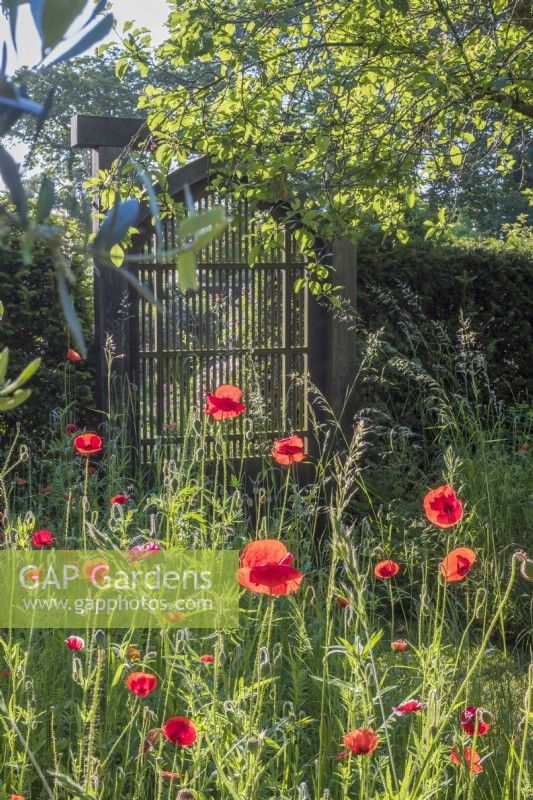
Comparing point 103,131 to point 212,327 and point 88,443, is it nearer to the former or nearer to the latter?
point 212,327

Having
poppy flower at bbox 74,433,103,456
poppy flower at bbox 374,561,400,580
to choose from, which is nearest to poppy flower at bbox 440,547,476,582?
poppy flower at bbox 374,561,400,580

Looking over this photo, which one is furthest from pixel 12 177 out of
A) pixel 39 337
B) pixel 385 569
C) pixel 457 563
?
pixel 39 337

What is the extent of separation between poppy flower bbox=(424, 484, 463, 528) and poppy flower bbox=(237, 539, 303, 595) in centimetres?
38

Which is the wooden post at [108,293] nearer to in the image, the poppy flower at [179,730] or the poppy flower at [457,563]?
the poppy flower at [457,563]

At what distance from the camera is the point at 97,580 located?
Result: 2047 mm

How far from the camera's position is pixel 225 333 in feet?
17.7

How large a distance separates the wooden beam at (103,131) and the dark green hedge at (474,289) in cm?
168

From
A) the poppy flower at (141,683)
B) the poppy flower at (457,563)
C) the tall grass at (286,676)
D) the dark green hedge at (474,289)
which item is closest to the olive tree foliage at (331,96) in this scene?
the tall grass at (286,676)

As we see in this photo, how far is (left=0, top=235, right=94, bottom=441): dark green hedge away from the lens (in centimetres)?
476

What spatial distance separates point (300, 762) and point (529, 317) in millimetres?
5077

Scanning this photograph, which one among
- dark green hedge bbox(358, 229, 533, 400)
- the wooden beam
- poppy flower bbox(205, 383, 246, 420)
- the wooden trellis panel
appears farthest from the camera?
dark green hedge bbox(358, 229, 533, 400)

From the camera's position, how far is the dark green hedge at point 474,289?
5.91 meters

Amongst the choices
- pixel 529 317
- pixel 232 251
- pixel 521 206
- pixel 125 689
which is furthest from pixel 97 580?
pixel 521 206

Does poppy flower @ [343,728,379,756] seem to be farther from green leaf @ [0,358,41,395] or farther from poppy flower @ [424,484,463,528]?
green leaf @ [0,358,41,395]
